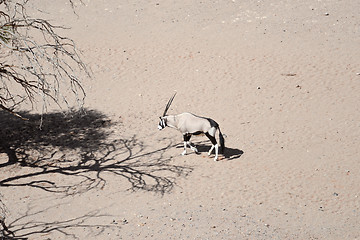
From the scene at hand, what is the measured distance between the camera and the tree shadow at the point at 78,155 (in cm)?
1251

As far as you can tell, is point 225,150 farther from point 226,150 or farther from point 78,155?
point 78,155

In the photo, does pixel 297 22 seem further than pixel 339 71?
Yes

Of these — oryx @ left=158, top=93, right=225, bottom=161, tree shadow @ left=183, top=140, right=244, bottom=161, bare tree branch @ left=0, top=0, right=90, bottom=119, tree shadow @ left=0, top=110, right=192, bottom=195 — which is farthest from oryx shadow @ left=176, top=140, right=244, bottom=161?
bare tree branch @ left=0, top=0, right=90, bottom=119

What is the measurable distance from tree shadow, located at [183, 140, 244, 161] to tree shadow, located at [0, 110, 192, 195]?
940mm

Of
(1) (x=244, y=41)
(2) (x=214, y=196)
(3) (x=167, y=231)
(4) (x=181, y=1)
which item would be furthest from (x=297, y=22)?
(3) (x=167, y=231)

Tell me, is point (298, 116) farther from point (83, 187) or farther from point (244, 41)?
point (83, 187)

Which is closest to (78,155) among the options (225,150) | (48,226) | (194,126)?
(194,126)

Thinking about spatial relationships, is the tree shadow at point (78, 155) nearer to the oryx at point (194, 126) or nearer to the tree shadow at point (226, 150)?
the oryx at point (194, 126)

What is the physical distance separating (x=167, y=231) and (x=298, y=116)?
7.38 meters

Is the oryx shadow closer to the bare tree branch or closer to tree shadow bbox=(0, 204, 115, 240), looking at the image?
the bare tree branch

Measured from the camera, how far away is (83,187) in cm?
1223

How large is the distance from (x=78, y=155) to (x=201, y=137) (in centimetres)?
369

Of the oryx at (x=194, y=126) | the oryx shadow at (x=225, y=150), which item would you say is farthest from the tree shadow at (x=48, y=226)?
the oryx shadow at (x=225, y=150)

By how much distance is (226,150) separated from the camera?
14117 mm
